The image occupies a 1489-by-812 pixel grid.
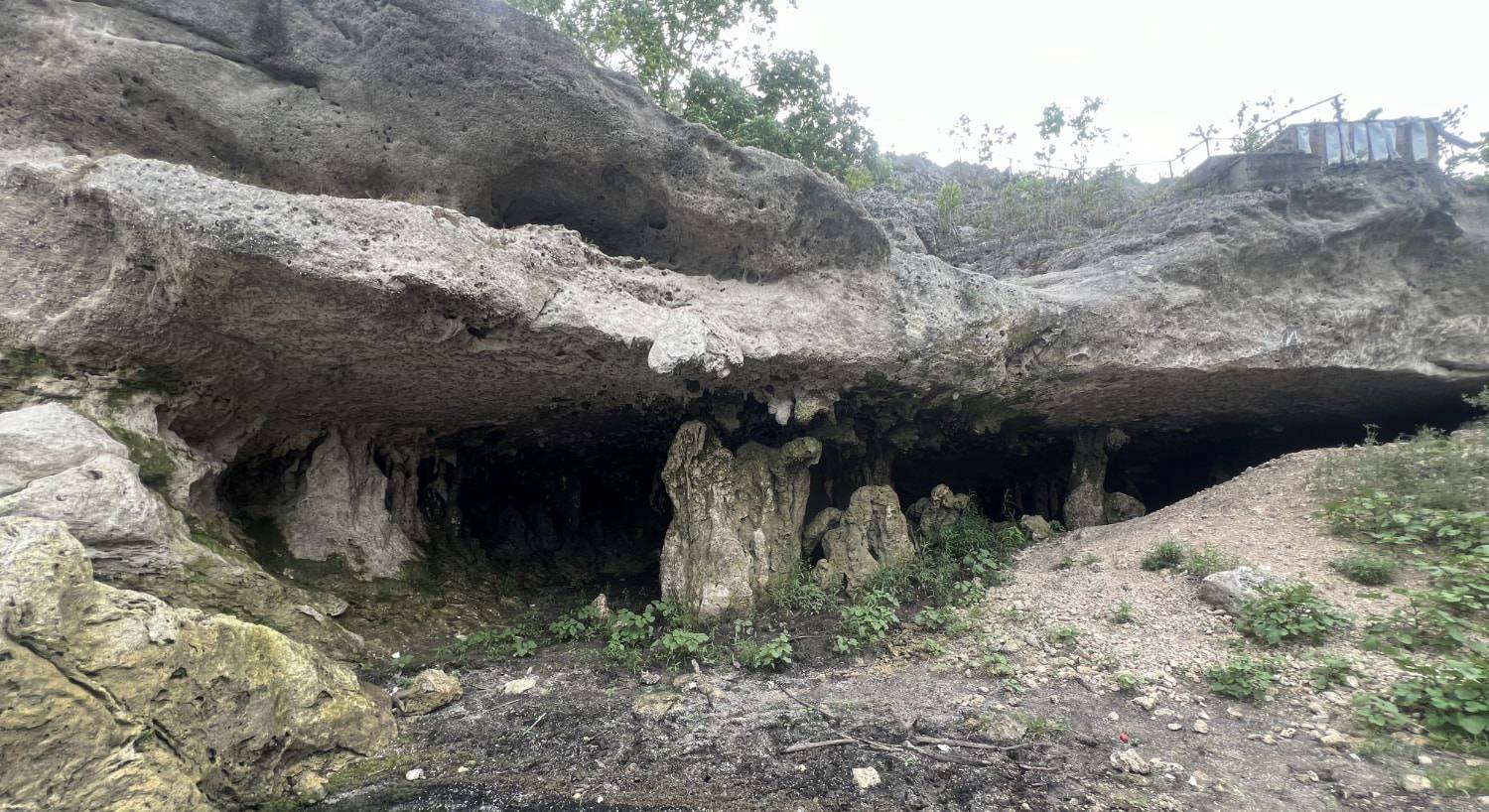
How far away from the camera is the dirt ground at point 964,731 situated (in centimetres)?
346

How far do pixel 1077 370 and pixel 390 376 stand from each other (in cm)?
761

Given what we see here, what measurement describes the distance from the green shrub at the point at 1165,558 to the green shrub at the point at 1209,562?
104 millimetres

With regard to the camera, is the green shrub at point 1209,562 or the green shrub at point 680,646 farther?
the green shrub at point 1209,562

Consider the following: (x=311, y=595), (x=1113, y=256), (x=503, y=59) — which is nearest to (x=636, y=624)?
(x=311, y=595)

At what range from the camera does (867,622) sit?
19.3 feet

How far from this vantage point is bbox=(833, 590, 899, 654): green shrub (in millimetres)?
5590

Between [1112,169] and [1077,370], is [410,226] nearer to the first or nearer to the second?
[1077,370]

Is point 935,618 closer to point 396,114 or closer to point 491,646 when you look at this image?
point 491,646

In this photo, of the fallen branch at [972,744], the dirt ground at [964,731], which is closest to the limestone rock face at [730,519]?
the dirt ground at [964,731]

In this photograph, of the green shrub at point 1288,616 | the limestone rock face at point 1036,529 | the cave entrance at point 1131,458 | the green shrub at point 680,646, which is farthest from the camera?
the cave entrance at point 1131,458

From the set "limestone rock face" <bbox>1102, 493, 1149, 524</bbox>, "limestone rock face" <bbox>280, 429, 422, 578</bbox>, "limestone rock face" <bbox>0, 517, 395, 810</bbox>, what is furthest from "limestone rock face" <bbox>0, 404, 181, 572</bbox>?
"limestone rock face" <bbox>1102, 493, 1149, 524</bbox>

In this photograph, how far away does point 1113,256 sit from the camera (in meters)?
8.57

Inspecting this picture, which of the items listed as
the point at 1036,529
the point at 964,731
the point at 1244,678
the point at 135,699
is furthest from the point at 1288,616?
the point at 135,699

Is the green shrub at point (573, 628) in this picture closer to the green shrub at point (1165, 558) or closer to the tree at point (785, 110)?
the green shrub at point (1165, 558)
